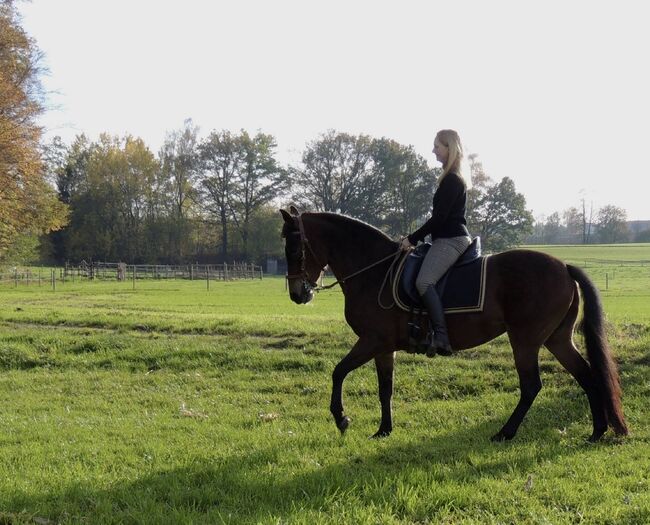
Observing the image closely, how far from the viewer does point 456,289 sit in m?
6.81

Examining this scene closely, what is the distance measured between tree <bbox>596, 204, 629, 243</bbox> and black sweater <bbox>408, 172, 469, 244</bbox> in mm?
129539

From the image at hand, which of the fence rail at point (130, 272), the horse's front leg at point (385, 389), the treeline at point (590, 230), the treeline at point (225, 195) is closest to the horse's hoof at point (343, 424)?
the horse's front leg at point (385, 389)

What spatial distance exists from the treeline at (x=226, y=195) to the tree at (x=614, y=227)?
166ft

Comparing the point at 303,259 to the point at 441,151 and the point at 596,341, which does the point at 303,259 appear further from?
the point at 596,341

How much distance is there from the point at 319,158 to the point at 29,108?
61.2 metres

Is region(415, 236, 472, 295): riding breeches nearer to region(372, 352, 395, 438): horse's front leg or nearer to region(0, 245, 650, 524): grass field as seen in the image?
region(372, 352, 395, 438): horse's front leg

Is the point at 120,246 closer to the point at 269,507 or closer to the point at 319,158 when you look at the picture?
the point at 319,158

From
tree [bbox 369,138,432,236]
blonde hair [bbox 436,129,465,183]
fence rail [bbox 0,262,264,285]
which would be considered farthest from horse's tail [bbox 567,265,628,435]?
tree [bbox 369,138,432,236]

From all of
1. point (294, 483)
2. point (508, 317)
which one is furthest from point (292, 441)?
point (508, 317)

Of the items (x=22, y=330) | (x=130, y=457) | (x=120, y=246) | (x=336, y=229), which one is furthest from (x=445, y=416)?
(x=120, y=246)

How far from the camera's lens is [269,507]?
15.2ft

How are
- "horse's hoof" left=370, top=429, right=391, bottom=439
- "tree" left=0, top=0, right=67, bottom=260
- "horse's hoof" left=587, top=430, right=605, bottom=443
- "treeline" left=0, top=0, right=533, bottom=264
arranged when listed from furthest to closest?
"treeline" left=0, top=0, right=533, bottom=264 → "tree" left=0, top=0, right=67, bottom=260 → "horse's hoof" left=370, top=429, right=391, bottom=439 → "horse's hoof" left=587, top=430, right=605, bottom=443

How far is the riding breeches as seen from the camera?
6758 mm

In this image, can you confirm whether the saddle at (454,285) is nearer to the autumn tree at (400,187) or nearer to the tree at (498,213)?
the tree at (498,213)
